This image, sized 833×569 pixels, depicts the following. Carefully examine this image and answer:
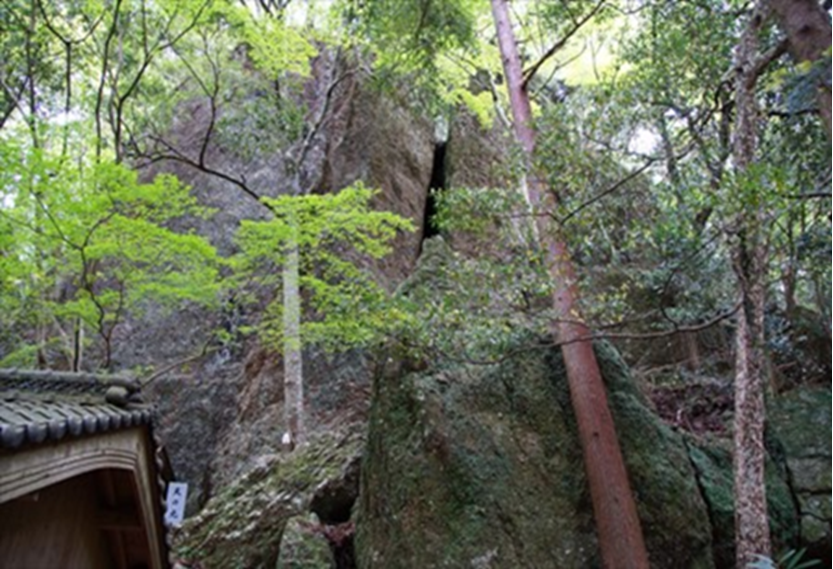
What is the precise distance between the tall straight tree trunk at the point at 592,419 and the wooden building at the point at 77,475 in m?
3.27

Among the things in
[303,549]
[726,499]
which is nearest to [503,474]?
[303,549]

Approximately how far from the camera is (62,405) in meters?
2.65

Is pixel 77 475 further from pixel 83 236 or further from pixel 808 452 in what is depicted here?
pixel 808 452

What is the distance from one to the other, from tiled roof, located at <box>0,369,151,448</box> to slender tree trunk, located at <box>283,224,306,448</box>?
21.0ft

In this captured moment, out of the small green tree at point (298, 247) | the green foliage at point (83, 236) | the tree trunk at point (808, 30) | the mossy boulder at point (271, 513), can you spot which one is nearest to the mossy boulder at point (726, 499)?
the tree trunk at point (808, 30)

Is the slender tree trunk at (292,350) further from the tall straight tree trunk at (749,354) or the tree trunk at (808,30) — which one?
the tree trunk at (808,30)

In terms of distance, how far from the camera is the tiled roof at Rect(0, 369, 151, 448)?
213cm

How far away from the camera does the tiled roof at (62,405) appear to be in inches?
84.0

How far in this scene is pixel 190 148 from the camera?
16.4 m

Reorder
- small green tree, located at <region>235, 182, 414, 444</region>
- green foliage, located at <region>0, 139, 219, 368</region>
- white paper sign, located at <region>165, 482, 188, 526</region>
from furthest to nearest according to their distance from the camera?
small green tree, located at <region>235, 182, 414, 444</region>, green foliage, located at <region>0, 139, 219, 368</region>, white paper sign, located at <region>165, 482, 188, 526</region>

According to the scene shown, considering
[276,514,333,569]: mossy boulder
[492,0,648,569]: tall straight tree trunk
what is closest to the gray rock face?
[276,514,333,569]: mossy boulder

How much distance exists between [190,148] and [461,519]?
14.5 meters

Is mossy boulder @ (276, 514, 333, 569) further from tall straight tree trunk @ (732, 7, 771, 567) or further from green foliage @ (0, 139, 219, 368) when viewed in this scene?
tall straight tree trunk @ (732, 7, 771, 567)

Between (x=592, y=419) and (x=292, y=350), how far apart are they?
18.9ft
